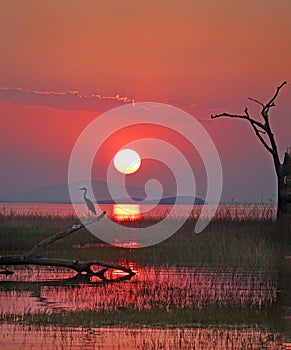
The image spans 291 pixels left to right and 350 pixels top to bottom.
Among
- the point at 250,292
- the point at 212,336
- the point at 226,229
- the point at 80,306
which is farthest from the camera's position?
the point at 226,229

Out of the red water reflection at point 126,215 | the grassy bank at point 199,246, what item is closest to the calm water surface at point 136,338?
the grassy bank at point 199,246

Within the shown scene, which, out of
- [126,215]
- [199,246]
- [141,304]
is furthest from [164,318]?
[126,215]

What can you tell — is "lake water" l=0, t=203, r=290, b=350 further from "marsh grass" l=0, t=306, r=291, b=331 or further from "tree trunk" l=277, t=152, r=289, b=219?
"tree trunk" l=277, t=152, r=289, b=219

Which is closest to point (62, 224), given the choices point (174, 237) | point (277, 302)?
point (174, 237)

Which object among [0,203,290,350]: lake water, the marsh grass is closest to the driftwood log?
[0,203,290,350]: lake water

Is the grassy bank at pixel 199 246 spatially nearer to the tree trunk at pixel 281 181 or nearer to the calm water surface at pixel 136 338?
the tree trunk at pixel 281 181

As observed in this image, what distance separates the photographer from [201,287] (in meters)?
18.2

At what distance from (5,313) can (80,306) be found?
4.91ft

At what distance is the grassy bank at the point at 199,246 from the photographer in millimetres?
23734

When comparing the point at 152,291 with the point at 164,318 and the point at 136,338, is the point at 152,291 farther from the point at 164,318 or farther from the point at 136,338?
the point at 136,338

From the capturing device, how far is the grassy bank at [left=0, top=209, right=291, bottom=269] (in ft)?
77.9

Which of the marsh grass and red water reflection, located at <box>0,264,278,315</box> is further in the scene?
red water reflection, located at <box>0,264,278,315</box>

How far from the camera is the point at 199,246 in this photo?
2570 centimetres

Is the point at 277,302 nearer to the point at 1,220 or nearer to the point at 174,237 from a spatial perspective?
the point at 174,237
